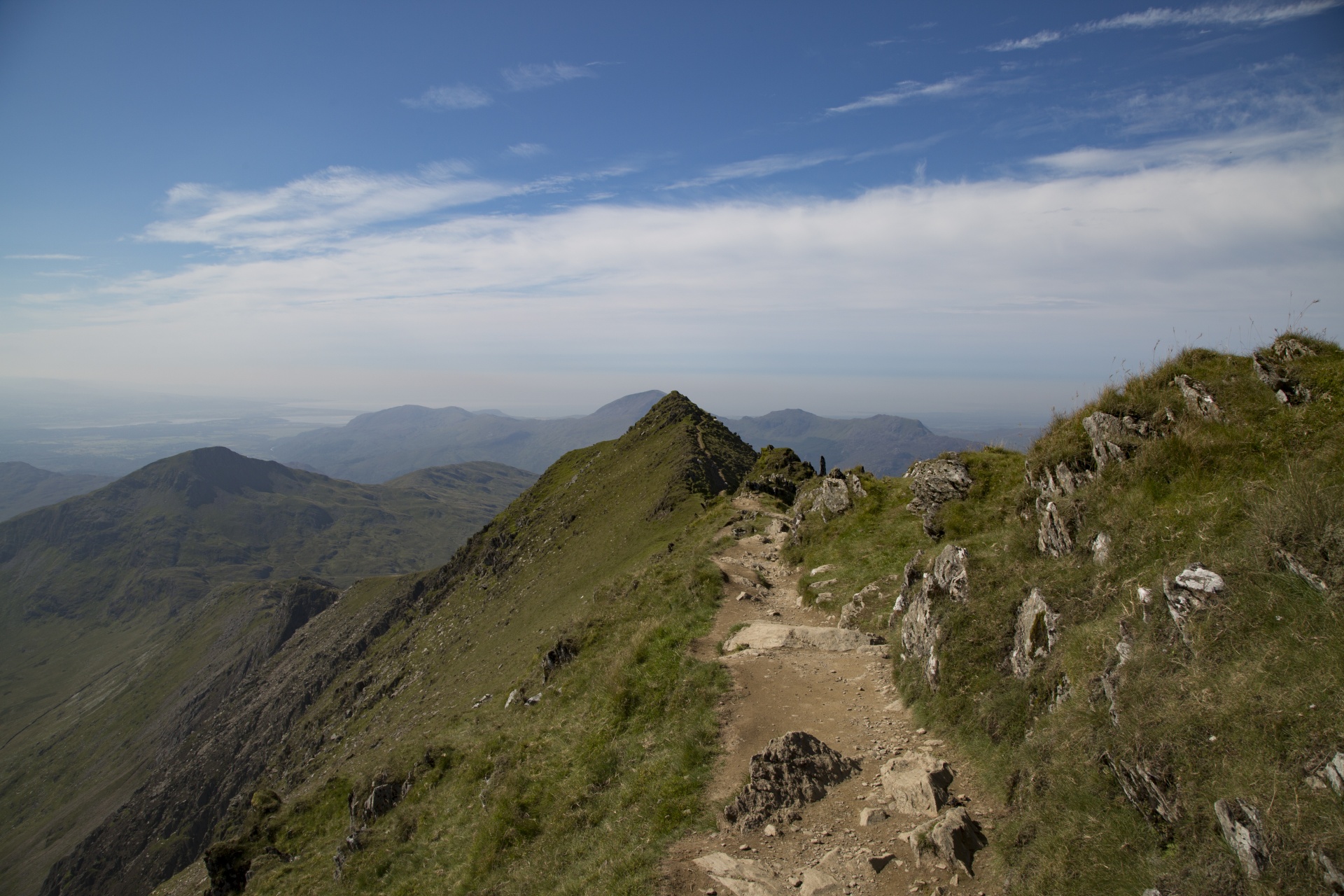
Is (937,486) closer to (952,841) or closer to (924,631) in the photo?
(924,631)

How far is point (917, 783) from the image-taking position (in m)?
9.40

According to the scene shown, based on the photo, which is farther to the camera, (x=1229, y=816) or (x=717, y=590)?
(x=717, y=590)

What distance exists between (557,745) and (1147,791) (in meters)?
13.1

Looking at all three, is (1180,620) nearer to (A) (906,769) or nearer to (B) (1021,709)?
(B) (1021,709)

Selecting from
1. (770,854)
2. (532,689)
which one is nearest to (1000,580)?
(770,854)

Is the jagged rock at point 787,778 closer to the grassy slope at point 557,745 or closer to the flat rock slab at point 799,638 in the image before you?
the grassy slope at point 557,745

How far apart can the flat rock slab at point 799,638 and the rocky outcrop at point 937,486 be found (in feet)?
13.3

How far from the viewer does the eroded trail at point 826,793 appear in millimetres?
8273

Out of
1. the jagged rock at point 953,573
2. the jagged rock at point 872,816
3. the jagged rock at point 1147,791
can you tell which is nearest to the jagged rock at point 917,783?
the jagged rock at point 872,816

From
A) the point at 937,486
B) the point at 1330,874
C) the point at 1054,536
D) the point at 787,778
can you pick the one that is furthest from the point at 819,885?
the point at 937,486

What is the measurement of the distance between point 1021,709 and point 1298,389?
7.49 metres

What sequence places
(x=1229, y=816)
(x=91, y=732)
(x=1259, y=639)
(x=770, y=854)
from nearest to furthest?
(x=1229, y=816), (x=1259, y=639), (x=770, y=854), (x=91, y=732)

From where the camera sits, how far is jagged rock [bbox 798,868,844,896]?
8.08m

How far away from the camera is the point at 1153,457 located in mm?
10727
